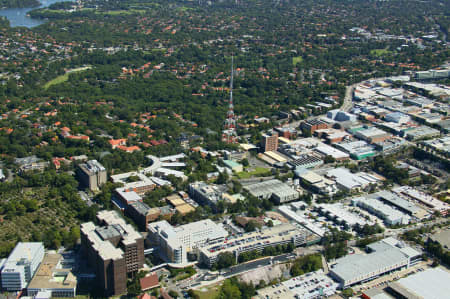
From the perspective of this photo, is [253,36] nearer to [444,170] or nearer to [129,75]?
[129,75]

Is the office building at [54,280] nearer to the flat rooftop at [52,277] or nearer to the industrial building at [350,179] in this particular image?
the flat rooftop at [52,277]

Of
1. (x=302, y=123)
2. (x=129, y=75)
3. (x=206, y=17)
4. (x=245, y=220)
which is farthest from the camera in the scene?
(x=206, y=17)

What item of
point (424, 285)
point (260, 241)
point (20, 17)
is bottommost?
point (424, 285)

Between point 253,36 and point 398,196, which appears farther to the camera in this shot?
point 253,36

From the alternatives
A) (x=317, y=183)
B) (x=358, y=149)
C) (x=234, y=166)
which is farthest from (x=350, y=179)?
(x=234, y=166)

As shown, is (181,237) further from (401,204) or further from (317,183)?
(401,204)

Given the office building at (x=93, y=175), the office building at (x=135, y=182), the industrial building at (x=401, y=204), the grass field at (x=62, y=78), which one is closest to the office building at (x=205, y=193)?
the office building at (x=135, y=182)

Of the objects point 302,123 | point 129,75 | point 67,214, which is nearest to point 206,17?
point 129,75
